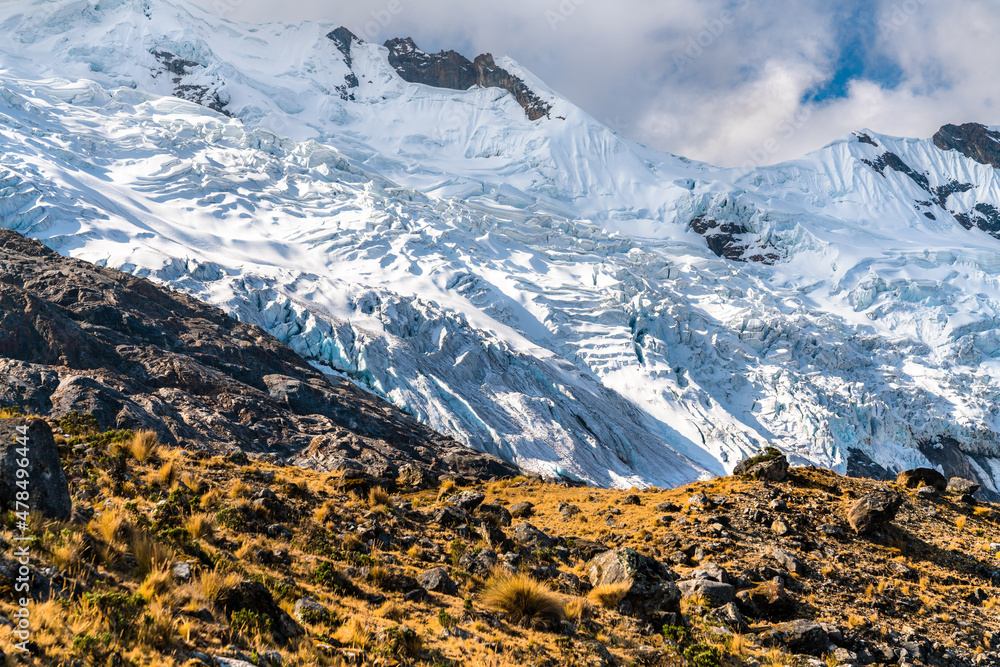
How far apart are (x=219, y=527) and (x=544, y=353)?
94668 millimetres

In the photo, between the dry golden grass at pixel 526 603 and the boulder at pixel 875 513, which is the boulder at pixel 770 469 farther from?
the dry golden grass at pixel 526 603

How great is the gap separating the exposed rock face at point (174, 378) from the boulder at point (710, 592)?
23.2m

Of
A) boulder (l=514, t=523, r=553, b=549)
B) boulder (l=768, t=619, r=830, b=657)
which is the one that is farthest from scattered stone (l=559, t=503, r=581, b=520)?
boulder (l=768, t=619, r=830, b=657)

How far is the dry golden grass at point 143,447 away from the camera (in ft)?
41.0

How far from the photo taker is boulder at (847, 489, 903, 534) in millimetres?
16109

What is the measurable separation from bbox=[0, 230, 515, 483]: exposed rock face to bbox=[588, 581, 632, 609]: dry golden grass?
23675mm

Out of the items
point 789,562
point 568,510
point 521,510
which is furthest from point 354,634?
point 568,510

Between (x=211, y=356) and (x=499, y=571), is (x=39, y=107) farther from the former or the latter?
(x=499, y=571)

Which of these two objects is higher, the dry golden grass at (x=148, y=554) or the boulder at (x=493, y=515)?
the dry golden grass at (x=148, y=554)

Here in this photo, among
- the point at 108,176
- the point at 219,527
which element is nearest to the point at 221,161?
the point at 108,176

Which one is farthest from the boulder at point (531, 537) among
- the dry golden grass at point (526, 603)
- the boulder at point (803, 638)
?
the boulder at point (803, 638)

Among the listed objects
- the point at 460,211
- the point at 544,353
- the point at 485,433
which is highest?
the point at 460,211

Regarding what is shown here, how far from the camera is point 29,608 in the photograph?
6.03 meters

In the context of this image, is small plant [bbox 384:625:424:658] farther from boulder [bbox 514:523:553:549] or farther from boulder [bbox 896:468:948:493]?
boulder [bbox 896:468:948:493]
